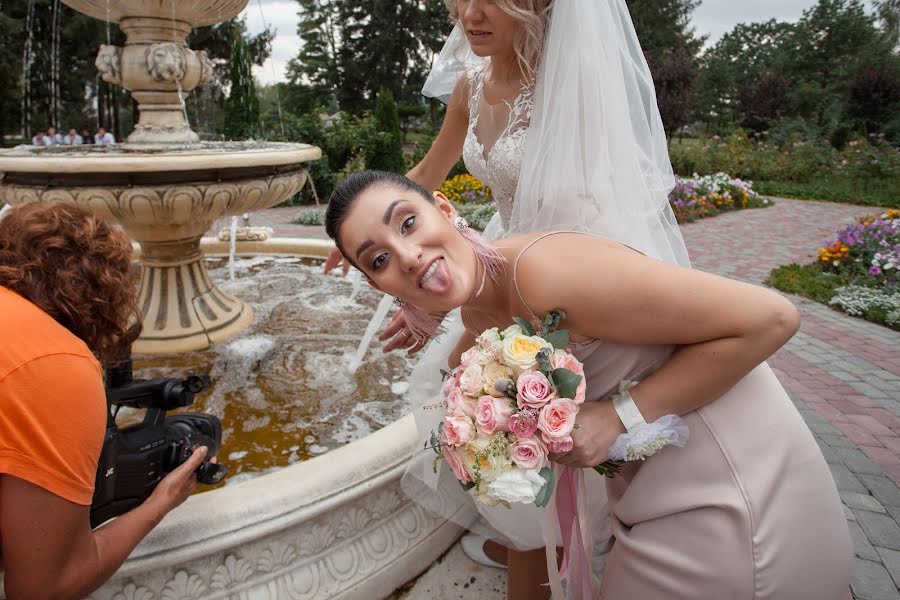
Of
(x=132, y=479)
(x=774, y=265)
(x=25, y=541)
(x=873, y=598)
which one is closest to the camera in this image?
(x=25, y=541)

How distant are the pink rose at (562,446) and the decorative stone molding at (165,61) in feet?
12.4

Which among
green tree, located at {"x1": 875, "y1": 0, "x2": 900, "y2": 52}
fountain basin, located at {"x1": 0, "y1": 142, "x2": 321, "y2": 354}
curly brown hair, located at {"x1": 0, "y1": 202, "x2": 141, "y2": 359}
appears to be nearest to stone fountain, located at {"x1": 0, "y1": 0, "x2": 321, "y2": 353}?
fountain basin, located at {"x1": 0, "y1": 142, "x2": 321, "y2": 354}

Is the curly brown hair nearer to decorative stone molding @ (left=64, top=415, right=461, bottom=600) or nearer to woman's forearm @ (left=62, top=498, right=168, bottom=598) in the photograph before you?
woman's forearm @ (left=62, top=498, right=168, bottom=598)

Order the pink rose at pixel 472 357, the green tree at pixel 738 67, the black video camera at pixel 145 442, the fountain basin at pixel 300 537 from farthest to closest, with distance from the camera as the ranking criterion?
the green tree at pixel 738 67 < the fountain basin at pixel 300 537 < the black video camera at pixel 145 442 < the pink rose at pixel 472 357

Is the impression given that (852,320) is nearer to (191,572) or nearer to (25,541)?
(191,572)

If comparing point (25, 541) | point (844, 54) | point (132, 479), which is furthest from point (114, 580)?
point (844, 54)

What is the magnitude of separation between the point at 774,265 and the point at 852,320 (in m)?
2.46

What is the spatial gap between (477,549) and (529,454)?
1435mm

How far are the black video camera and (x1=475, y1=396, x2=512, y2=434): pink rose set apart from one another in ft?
3.33

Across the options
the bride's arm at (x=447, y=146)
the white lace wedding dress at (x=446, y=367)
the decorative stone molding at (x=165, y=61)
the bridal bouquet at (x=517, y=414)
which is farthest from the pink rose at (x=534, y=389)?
the decorative stone molding at (x=165, y=61)

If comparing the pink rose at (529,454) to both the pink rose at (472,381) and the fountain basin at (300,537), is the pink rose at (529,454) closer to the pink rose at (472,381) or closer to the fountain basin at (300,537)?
the pink rose at (472,381)

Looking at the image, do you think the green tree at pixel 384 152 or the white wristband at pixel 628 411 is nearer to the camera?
the white wristband at pixel 628 411

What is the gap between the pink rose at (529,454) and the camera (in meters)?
1.35

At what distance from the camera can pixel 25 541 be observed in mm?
1302
